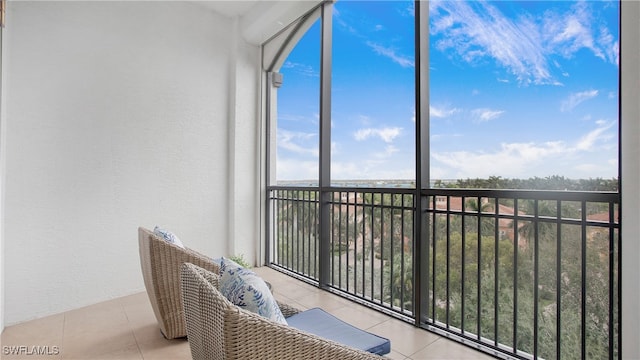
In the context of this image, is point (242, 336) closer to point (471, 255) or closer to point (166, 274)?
point (166, 274)

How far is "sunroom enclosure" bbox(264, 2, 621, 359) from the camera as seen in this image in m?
1.75

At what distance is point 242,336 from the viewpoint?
852 millimetres

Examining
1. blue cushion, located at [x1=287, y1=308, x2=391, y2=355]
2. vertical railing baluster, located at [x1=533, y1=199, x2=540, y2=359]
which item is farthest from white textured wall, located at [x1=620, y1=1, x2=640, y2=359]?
blue cushion, located at [x1=287, y1=308, x2=391, y2=355]

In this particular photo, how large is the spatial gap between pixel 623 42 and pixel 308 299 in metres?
2.70

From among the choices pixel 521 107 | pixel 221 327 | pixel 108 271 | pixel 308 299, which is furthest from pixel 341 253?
pixel 221 327

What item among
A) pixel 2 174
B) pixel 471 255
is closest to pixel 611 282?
pixel 471 255

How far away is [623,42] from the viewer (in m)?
1.48

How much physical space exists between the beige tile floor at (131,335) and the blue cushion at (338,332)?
669 mm

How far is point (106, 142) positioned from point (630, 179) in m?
3.67

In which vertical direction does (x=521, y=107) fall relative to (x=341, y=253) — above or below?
above

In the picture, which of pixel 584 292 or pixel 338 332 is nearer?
pixel 338 332

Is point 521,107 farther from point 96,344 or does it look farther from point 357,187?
point 96,344

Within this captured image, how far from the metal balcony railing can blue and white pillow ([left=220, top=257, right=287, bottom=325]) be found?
158 cm

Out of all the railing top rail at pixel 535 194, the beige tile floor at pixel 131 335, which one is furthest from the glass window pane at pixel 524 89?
the beige tile floor at pixel 131 335
